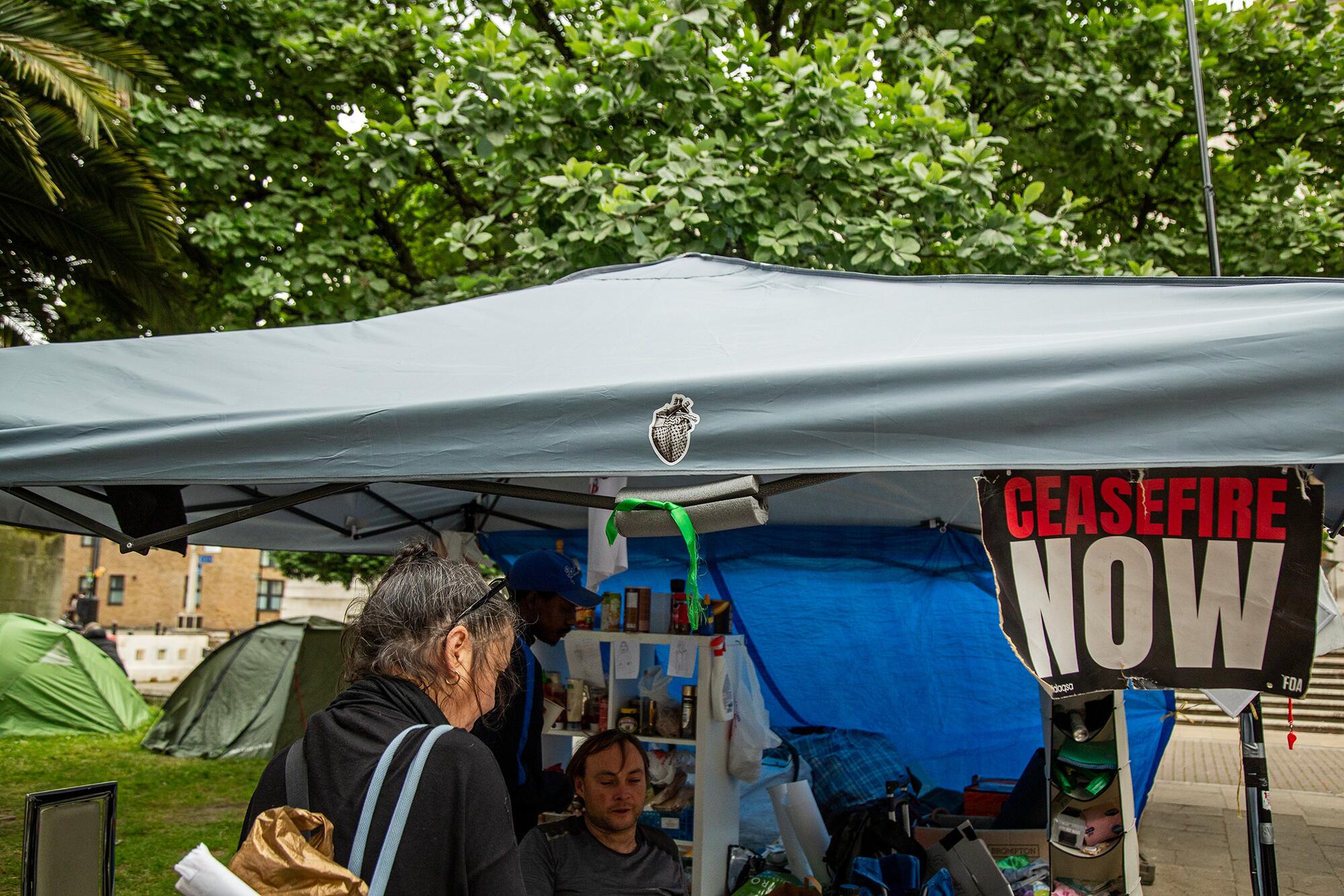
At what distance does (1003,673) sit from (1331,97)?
6561mm

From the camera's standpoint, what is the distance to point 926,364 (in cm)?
258

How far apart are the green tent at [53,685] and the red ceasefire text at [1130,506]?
45.8 ft

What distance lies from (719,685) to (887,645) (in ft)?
7.32

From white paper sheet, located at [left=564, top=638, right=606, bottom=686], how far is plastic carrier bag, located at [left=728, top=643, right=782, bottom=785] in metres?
0.63

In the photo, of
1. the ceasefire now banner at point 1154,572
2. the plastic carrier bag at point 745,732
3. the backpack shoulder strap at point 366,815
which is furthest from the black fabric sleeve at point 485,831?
the plastic carrier bag at point 745,732

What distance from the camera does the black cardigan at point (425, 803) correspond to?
5.60 feet

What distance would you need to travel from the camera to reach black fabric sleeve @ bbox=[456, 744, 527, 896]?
172cm

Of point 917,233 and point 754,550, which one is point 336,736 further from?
point 917,233

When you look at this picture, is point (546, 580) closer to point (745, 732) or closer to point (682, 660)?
point (682, 660)

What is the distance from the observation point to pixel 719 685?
184 inches

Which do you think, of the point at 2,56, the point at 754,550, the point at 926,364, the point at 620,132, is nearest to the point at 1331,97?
the point at 620,132

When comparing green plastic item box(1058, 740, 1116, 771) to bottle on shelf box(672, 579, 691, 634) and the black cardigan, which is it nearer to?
bottle on shelf box(672, 579, 691, 634)

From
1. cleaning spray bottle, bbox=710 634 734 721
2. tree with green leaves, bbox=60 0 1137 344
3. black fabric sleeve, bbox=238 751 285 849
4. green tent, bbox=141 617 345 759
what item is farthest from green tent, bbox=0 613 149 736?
black fabric sleeve, bbox=238 751 285 849

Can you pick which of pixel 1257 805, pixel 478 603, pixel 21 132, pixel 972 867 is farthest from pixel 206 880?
pixel 21 132
